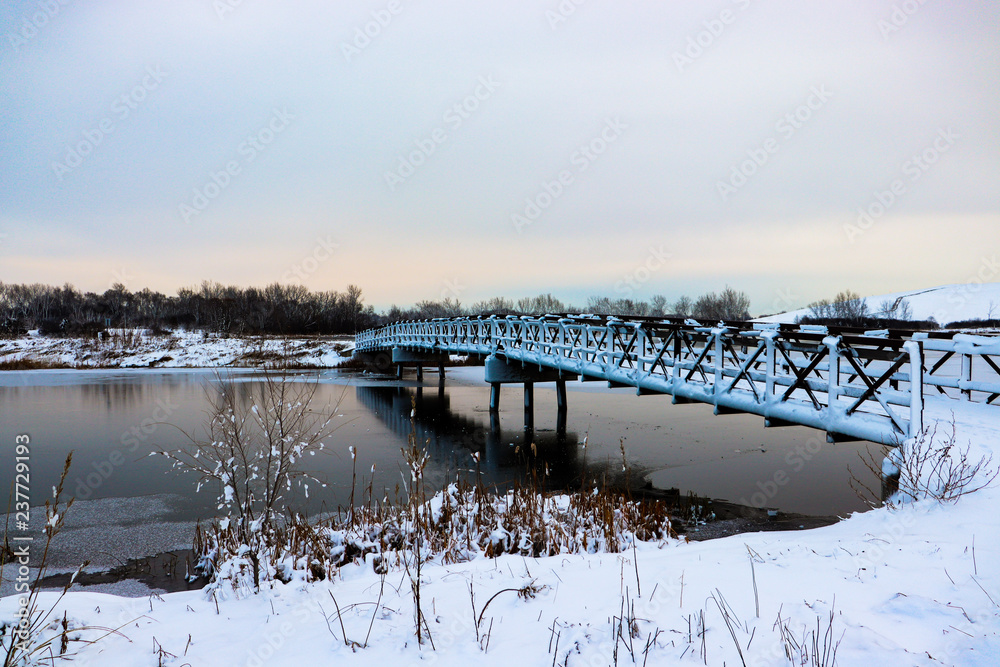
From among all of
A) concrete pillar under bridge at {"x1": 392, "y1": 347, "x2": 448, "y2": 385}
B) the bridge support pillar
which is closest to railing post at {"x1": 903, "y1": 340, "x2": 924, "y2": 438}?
the bridge support pillar

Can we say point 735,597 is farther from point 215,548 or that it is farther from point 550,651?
point 215,548

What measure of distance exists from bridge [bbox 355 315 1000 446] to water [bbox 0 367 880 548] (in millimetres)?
1656

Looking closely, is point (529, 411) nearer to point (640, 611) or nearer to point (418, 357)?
point (418, 357)

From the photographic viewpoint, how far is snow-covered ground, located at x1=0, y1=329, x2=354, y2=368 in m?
42.9

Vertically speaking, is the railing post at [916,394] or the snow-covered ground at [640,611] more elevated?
the railing post at [916,394]

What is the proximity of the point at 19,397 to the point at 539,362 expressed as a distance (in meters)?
22.0

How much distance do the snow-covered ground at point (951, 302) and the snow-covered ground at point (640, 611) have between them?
107692mm

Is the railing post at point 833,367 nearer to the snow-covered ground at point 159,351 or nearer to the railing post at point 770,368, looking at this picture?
the railing post at point 770,368

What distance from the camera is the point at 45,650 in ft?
12.4

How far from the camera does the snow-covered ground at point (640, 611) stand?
11.0 ft

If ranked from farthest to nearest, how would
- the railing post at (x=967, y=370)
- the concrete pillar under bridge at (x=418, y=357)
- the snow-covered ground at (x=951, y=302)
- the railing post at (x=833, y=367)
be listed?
1. the snow-covered ground at (x=951, y=302)
2. the concrete pillar under bridge at (x=418, y=357)
3. the railing post at (x=967, y=370)
4. the railing post at (x=833, y=367)

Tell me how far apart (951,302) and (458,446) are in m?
149

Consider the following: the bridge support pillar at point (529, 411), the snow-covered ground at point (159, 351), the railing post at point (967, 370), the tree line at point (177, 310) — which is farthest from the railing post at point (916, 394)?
the tree line at point (177, 310)

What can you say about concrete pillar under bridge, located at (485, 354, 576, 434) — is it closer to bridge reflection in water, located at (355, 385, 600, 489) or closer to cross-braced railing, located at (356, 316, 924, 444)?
bridge reflection in water, located at (355, 385, 600, 489)
